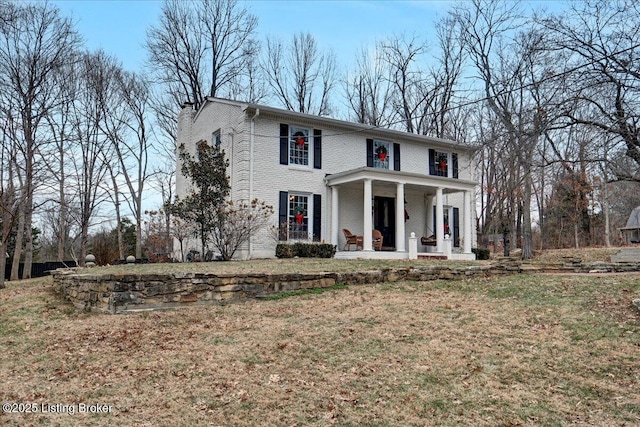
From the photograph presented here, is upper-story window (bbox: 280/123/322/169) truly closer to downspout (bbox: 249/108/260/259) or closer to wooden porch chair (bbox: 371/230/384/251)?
downspout (bbox: 249/108/260/259)

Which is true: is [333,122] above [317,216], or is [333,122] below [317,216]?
above

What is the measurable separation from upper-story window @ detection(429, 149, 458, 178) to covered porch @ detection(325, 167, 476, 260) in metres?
0.87

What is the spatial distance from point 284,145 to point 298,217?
2399mm

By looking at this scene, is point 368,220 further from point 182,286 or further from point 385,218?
point 182,286

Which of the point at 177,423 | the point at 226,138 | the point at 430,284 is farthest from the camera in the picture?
the point at 226,138

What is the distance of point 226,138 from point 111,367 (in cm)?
1170

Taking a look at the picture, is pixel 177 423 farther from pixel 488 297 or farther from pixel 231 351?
pixel 488 297

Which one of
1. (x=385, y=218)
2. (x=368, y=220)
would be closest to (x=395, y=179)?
(x=368, y=220)

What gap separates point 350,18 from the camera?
36.0ft

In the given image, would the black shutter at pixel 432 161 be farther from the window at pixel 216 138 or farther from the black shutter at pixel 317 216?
the window at pixel 216 138

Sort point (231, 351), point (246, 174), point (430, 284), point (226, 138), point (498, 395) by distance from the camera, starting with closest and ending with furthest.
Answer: point (498, 395) < point (231, 351) < point (430, 284) < point (246, 174) < point (226, 138)

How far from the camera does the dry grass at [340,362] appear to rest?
4258mm

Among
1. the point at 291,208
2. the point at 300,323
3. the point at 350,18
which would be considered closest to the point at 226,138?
the point at 291,208

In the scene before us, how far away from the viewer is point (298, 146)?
1620 centimetres
